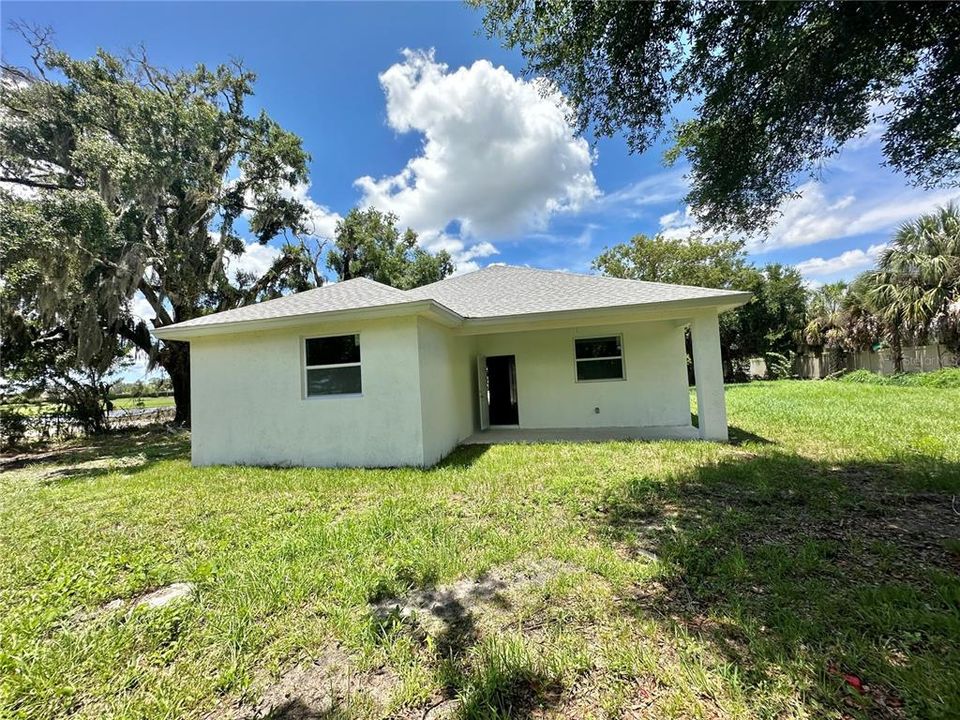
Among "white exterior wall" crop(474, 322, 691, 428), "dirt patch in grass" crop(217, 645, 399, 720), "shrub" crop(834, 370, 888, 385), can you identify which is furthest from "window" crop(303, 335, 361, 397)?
"shrub" crop(834, 370, 888, 385)

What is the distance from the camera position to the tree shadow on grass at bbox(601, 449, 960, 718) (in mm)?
1942

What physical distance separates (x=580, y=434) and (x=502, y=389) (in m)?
3.16

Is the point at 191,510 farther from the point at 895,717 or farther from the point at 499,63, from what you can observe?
the point at 499,63

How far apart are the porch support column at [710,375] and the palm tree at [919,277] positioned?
1359 cm

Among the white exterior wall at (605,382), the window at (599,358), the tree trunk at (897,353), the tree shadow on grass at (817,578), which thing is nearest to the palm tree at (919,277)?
the tree trunk at (897,353)

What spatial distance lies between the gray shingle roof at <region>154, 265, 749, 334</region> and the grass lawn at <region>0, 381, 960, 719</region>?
3001 millimetres

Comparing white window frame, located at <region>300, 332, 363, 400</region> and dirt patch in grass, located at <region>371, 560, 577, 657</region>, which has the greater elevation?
white window frame, located at <region>300, 332, 363, 400</region>

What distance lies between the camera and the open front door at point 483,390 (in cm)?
1059


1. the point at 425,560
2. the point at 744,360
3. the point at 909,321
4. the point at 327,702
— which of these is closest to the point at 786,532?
the point at 425,560

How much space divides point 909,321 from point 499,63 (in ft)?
60.9

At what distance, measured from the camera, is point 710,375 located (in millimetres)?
7605

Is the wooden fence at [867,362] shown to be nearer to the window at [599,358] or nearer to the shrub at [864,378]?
the shrub at [864,378]

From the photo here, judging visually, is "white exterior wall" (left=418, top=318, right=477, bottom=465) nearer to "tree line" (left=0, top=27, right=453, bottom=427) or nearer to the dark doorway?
the dark doorway

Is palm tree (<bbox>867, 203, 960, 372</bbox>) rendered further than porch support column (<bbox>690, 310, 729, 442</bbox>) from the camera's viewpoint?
Yes
